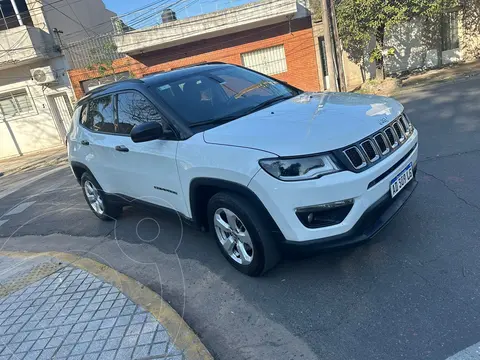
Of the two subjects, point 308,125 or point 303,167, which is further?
point 308,125

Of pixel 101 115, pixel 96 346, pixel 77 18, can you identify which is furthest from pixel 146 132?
pixel 77 18

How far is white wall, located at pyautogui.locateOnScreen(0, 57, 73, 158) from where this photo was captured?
15.9m

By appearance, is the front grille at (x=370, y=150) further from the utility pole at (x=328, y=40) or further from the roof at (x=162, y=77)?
the utility pole at (x=328, y=40)

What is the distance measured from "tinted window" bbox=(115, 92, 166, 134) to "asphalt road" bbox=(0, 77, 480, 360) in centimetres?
105

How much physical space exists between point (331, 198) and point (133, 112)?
2304 mm

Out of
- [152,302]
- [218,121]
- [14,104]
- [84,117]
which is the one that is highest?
[14,104]

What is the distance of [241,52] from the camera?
15.4m

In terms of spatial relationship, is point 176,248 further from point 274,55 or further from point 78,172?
point 274,55

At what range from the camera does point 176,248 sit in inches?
156

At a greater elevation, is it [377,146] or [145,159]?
[145,159]

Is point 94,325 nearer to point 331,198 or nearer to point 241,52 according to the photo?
point 331,198

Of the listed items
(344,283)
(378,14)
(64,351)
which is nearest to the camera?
(64,351)

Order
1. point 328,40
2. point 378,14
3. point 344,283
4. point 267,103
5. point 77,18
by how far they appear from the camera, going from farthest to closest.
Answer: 1. point 77,18
2. point 378,14
3. point 328,40
4. point 267,103
5. point 344,283

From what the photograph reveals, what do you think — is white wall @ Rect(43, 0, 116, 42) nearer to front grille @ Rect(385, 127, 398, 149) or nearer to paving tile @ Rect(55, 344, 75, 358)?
paving tile @ Rect(55, 344, 75, 358)
